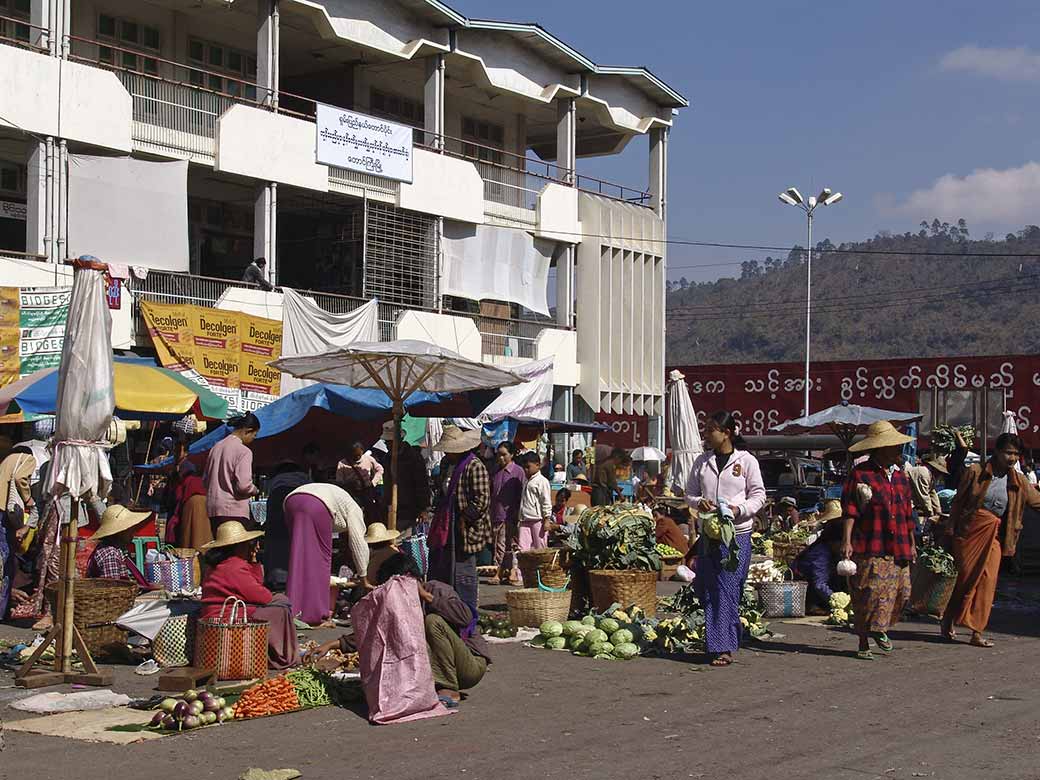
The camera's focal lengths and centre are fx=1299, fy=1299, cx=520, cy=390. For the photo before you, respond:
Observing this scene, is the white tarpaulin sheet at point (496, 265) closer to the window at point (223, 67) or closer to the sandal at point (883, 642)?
the window at point (223, 67)

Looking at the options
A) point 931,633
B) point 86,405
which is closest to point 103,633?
point 86,405

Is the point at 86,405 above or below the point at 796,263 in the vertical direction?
below

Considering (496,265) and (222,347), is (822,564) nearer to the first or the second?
(222,347)

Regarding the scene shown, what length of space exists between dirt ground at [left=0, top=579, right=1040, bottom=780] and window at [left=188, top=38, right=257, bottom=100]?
62.1ft

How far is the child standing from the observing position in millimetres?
16406

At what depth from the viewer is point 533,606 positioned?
11.6 meters

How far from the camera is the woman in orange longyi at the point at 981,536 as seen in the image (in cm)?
1085

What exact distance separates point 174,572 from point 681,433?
15.2 metres

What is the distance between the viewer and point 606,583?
38.8 feet

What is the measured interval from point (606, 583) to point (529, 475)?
4.79 meters

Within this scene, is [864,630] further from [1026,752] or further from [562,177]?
[562,177]

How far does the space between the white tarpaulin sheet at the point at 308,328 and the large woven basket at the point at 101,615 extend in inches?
564

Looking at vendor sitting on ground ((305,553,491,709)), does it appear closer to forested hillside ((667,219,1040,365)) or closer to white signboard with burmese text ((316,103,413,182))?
white signboard with burmese text ((316,103,413,182))

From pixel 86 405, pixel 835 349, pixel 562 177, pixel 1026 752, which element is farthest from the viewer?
pixel 835 349
